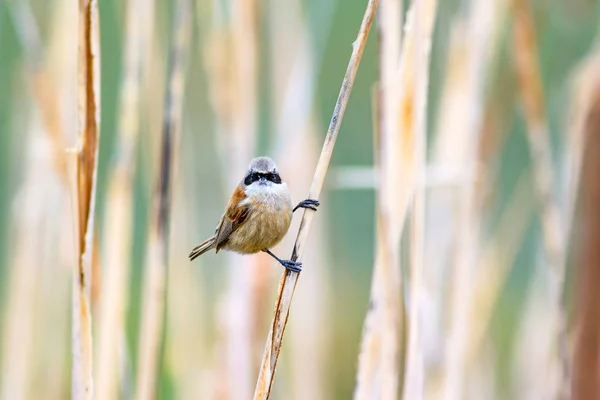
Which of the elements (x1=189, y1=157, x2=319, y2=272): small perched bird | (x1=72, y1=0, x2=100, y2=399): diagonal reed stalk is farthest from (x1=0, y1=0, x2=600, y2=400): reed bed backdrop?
(x1=189, y1=157, x2=319, y2=272): small perched bird

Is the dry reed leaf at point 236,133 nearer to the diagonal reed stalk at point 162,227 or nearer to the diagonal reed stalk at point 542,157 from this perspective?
the diagonal reed stalk at point 162,227

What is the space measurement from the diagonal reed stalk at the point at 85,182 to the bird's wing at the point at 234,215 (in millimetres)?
559

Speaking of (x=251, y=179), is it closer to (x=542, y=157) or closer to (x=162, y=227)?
(x=162, y=227)

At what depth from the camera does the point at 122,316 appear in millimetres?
1848

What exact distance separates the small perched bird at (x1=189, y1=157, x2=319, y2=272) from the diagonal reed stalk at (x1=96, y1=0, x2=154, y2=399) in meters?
0.25

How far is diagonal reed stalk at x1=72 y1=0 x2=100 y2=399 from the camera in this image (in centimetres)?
125

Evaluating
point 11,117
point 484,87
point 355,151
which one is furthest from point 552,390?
point 11,117

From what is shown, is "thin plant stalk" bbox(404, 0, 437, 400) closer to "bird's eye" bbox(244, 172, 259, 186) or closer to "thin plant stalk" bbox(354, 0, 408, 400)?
"thin plant stalk" bbox(354, 0, 408, 400)

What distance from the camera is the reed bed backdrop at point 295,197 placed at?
1.51 meters

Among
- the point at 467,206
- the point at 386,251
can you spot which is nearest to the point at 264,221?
the point at 386,251

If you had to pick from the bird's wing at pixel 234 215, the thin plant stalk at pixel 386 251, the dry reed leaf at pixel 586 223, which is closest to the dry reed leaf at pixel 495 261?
the dry reed leaf at pixel 586 223

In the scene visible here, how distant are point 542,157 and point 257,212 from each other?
2.52 ft

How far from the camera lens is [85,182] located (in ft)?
4.15

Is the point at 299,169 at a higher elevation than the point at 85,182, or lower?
higher
